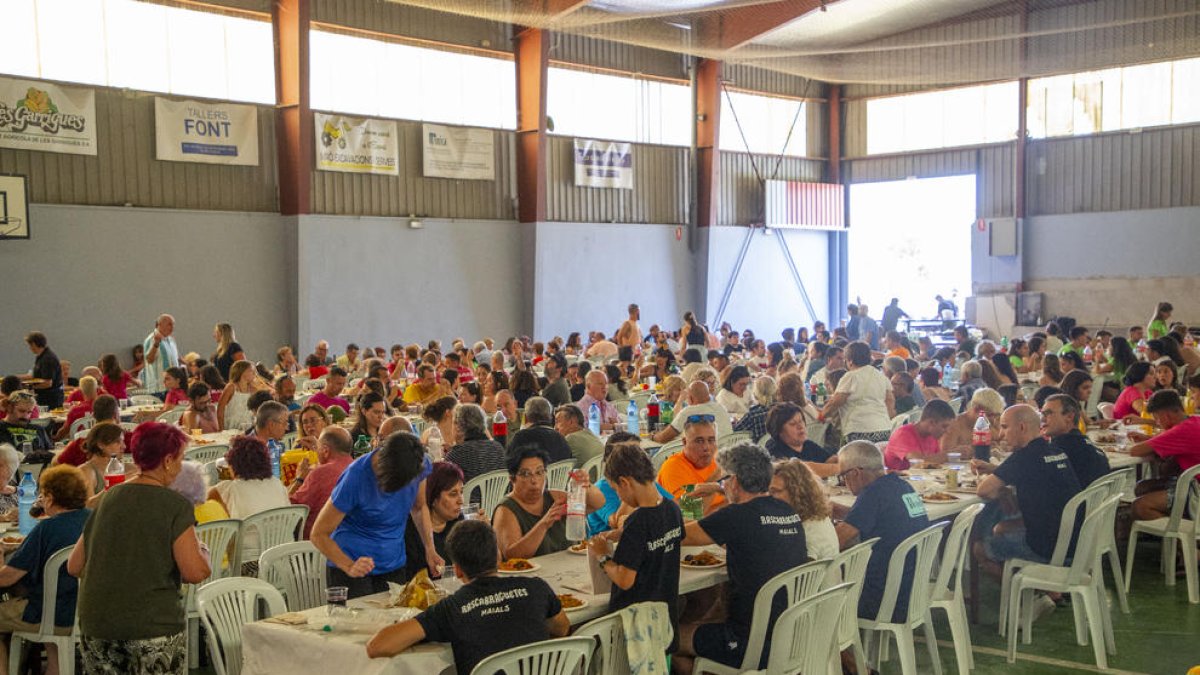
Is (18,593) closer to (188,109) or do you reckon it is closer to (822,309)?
(188,109)

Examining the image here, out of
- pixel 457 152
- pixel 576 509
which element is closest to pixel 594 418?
pixel 576 509

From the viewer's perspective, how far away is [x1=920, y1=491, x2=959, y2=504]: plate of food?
22.2 ft

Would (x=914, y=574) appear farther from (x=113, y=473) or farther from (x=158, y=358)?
(x=158, y=358)

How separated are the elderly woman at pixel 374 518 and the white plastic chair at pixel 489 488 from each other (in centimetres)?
171

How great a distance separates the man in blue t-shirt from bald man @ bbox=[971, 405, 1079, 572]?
1.25 meters

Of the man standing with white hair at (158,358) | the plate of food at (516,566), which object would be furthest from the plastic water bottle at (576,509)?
the man standing with white hair at (158,358)

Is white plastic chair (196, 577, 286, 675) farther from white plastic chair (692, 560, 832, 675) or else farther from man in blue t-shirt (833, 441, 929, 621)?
man in blue t-shirt (833, 441, 929, 621)

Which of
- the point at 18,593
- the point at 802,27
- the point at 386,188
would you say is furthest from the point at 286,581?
the point at 802,27

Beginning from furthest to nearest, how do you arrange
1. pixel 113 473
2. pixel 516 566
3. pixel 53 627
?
pixel 113 473
pixel 53 627
pixel 516 566

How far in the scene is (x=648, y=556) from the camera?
15.4ft

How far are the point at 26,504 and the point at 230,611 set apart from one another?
8.10ft

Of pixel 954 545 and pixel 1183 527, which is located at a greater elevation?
pixel 954 545

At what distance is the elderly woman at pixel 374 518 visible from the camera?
17.3ft

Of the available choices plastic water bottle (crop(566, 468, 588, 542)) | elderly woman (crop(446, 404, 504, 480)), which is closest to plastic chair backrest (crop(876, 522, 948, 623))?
plastic water bottle (crop(566, 468, 588, 542))
